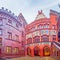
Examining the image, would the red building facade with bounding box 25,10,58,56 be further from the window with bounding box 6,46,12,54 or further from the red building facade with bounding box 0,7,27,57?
the window with bounding box 6,46,12,54

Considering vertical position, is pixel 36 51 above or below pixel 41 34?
below

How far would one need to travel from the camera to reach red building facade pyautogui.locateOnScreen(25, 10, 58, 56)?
1.67 m

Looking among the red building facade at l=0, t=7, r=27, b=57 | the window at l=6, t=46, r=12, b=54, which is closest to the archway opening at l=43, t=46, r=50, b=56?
the red building facade at l=0, t=7, r=27, b=57

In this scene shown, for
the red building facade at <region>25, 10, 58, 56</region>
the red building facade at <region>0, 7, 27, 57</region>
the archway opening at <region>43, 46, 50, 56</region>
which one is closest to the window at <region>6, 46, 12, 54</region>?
the red building facade at <region>0, 7, 27, 57</region>

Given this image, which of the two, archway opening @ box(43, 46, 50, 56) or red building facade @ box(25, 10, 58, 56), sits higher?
red building facade @ box(25, 10, 58, 56)

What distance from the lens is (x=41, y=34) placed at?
5.63ft

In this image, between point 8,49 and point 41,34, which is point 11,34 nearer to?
point 8,49

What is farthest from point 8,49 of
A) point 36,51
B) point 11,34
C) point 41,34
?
point 41,34

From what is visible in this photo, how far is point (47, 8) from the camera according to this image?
1.76 m

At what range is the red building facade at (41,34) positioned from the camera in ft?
5.46

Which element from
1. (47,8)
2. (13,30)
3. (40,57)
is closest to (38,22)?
(47,8)

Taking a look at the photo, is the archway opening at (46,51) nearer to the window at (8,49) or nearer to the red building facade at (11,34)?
the red building facade at (11,34)

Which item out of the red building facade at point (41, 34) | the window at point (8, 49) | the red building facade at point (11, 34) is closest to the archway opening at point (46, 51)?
the red building facade at point (41, 34)

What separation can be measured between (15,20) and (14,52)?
43cm
